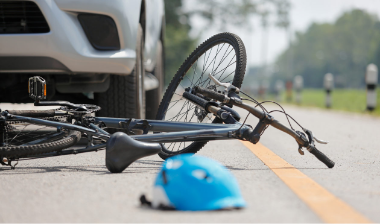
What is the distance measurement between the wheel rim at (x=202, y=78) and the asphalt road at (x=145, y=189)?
1.03 ft

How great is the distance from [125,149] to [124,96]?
1.77 meters

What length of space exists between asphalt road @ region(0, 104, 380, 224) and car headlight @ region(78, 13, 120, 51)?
870 millimetres

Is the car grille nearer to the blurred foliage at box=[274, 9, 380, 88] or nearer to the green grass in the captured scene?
the green grass

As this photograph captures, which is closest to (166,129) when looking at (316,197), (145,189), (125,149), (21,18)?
(125,149)

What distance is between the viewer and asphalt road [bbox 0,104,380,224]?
2.43 m

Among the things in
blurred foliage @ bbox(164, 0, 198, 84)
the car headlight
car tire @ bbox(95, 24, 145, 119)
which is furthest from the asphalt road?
blurred foliage @ bbox(164, 0, 198, 84)

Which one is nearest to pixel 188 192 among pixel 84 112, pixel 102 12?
pixel 84 112

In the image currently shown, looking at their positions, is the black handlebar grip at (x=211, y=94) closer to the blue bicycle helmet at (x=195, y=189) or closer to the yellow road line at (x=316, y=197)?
the yellow road line at (x=316, y=197)

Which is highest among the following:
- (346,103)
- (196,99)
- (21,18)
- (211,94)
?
(21,18)

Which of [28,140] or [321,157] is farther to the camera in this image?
[28,140]

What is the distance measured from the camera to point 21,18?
14.6 ft

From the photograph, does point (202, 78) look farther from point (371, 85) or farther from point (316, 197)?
point (371, 85)

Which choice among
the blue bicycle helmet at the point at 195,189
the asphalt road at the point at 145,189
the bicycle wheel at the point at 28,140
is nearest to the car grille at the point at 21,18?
the bicycle wheel at the point at 28,140

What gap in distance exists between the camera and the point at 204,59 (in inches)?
190
